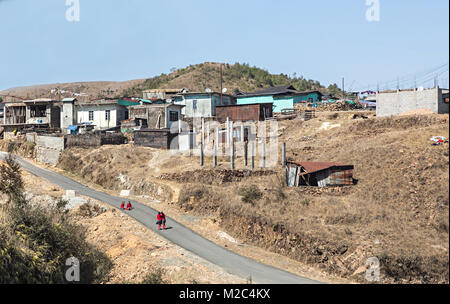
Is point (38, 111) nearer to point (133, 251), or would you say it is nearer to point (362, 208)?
point (133, 251)

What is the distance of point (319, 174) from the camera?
94.6ft

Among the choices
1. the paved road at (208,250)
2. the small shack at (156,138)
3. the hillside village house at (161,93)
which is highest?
the hillside village house at (161,93)

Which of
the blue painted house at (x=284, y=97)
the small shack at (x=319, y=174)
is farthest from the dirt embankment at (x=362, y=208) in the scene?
the blue painted house at (x=284, y=97)

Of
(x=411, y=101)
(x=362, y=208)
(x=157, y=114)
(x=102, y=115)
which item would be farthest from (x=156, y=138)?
(x=362, y=208)

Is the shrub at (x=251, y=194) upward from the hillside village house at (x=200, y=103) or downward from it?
downward

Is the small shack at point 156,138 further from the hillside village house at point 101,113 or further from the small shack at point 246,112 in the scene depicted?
the hillside village house at point 101,113

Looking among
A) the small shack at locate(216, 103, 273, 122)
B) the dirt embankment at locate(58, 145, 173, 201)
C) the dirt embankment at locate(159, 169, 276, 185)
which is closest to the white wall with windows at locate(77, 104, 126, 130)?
the dirt embankment at locate(58, 145, 173, 201)

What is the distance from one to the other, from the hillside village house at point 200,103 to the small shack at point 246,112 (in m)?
6.67

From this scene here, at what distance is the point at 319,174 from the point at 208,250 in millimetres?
10673

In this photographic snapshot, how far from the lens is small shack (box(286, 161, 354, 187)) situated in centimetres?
2806

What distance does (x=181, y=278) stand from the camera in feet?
61.0

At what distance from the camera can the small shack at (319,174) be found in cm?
2806

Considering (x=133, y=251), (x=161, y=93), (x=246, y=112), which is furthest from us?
(x=161, y=93)
